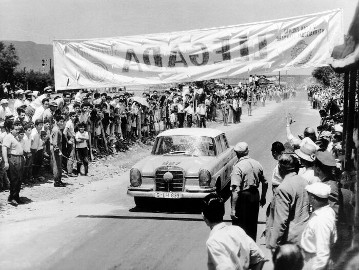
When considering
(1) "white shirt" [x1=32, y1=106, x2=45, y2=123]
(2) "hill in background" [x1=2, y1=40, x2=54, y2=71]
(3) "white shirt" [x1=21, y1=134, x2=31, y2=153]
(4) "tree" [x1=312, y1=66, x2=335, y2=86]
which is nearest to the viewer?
(3) "white shirt" [x1=21, y1=134, x2=31, y2=153]

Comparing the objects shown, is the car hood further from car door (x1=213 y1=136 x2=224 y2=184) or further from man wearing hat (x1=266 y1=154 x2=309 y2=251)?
man wearing hat (x1=266 y1=154 x2=309 y2=251)

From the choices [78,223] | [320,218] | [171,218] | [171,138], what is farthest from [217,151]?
[320,218]

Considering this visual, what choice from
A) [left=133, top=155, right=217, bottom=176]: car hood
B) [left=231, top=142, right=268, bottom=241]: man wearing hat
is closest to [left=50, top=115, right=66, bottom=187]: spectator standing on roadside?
[left=133, top=155, right=217, bottom=176]: car hood

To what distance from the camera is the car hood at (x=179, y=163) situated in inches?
388

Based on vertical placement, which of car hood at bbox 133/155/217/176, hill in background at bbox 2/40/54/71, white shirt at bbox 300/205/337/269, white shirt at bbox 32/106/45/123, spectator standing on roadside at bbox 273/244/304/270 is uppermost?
hill in background at bbox 2/40/54/71

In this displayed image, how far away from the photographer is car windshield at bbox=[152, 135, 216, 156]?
10.7 m

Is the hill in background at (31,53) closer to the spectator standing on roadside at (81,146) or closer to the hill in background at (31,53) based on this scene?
the hill in background at (31,53)

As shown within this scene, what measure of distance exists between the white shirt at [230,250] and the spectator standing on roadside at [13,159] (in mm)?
7642

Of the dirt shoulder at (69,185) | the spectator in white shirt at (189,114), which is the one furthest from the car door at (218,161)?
the spectator in white shirt at (189,114)

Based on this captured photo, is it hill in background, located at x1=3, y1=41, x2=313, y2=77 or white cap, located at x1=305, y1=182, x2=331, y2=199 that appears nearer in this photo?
white cap, located at x1=305, y1=182, x2=331, y2=199

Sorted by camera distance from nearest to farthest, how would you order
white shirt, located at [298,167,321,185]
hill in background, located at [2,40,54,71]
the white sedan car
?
white shirt, located at [298,167,321,185] < the white sedan car < hill in background, located at [2,40,54,71]

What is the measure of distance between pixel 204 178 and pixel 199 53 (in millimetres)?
3120

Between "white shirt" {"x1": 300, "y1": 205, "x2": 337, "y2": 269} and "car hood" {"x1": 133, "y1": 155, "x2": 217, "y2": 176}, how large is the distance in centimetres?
536

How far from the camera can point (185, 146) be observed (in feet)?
35.5
